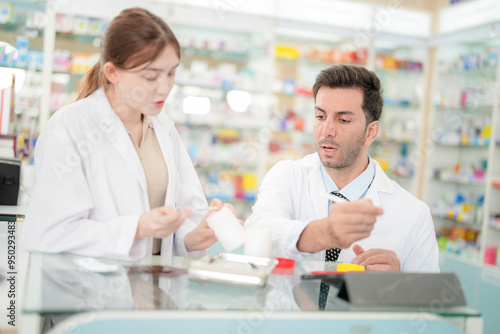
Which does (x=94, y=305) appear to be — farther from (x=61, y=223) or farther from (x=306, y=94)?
(x=306, y=94)

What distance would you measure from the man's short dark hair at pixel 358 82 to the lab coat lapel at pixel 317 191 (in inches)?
12.7

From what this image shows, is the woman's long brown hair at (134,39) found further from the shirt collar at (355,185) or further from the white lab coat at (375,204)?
the shirt collar at (355,185)

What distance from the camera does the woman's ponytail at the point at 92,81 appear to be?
1710mm

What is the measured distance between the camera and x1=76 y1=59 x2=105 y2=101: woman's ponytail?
1710 millimetres

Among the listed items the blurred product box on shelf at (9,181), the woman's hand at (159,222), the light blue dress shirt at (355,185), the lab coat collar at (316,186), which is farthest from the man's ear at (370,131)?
the blurred product box on shelf at (9,181)

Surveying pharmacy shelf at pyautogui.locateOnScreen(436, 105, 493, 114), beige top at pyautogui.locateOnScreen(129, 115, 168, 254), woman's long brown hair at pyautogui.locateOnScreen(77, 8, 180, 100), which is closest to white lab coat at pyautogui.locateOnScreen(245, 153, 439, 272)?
beige top at pyautogui.locateOnScreen(129, 115, 168, 254)

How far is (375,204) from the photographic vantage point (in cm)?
207

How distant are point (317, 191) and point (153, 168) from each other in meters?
0.71

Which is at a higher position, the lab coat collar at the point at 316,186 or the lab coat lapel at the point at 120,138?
the lab coat lapel at the point at 120,138

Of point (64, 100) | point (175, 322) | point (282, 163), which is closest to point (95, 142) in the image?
point (175, 322)

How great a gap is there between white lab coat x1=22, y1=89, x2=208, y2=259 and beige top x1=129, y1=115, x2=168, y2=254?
0.09 feet

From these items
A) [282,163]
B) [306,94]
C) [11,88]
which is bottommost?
[282,163]

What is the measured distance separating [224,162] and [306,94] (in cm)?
125

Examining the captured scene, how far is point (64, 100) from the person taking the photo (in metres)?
4.84
